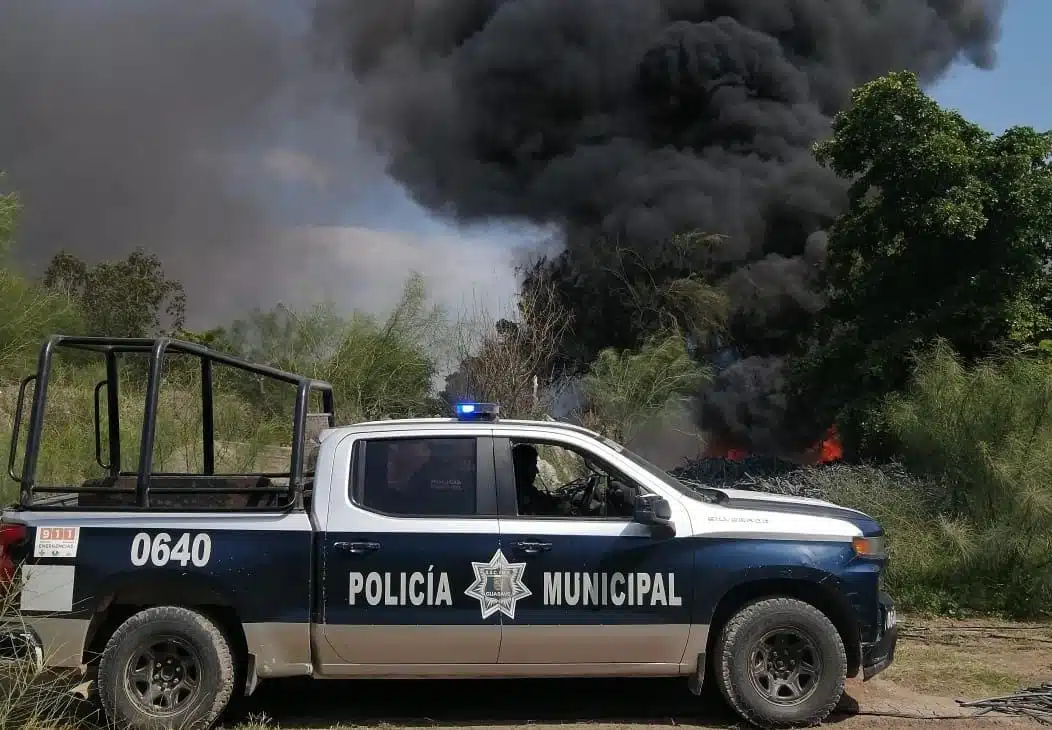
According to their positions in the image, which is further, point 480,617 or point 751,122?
point 751,122

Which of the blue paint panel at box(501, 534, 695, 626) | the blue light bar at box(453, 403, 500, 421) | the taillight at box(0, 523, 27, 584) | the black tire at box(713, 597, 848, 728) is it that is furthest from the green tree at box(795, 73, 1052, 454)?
the taillight at box(0, 523, 27, 584)

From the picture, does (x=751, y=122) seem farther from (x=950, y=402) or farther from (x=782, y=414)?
(x=950, y=402)

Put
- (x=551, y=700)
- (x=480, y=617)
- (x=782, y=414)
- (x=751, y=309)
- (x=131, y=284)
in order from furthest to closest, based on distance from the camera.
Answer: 1. (x=131, y=284)
2. (x=751, y=309)
3. (x=782, y=414)
4. (x=551, y=700)
5. (x=480, y=617)

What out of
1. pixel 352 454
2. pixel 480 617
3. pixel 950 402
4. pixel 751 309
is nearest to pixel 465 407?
pixel 352 454

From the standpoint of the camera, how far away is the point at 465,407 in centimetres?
557

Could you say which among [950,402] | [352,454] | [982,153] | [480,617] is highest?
[982,153]

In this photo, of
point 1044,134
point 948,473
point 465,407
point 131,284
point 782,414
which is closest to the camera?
point 465,407

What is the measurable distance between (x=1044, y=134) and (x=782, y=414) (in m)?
11.3

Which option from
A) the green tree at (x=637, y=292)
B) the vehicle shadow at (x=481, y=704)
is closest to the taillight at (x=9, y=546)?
the vehicle shadow at (x=481, y=704)

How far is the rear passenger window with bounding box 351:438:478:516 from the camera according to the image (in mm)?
5258

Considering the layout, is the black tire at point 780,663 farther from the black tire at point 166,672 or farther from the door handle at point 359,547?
the black tire at point 166,672

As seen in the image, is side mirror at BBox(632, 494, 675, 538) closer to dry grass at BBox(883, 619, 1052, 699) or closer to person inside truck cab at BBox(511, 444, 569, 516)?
person inside truck cab at BBox(511, 444, 569, 516)

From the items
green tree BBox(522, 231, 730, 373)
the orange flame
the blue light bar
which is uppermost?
green tree BBox(522, 231, 730, 373)

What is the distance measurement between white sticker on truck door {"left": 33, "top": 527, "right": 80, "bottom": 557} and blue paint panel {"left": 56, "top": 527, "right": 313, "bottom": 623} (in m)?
0.04
